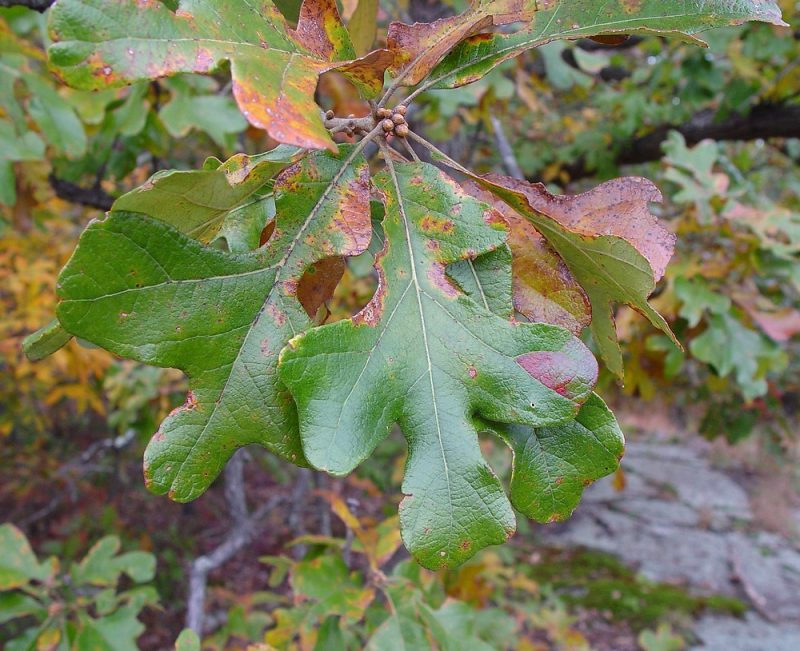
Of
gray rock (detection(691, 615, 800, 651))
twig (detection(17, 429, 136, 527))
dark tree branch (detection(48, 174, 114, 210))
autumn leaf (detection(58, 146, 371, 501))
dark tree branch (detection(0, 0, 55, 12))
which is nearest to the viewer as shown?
autumn leaf (detection(58, 146, 371, 501))

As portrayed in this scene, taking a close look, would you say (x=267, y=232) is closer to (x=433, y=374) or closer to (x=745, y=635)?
(x=433, y=374)

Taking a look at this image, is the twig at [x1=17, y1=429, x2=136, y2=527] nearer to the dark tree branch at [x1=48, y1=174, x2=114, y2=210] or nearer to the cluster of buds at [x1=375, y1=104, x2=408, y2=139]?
the dark tree branch at [x1=48, y1=174, x2=114, y2=210]

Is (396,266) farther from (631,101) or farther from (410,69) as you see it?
(631,101)

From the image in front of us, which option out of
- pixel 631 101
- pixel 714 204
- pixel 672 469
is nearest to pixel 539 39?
pixel 714 204

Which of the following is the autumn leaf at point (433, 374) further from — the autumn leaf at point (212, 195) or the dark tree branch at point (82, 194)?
the dark tree branch at point (82, 194)

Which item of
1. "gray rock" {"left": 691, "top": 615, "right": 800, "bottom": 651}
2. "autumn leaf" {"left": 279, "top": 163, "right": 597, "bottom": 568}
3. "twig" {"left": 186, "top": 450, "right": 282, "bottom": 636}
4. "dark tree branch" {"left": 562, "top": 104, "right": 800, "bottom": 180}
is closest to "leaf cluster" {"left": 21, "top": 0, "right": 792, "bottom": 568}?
"autumn leaf" {"left": 279, "top": 163, "right": 597, "bottom": 568}

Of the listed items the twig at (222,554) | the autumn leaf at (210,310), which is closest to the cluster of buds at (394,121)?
the autumn leaf at (210,310)

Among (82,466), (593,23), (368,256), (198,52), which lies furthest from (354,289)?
(82,466)
